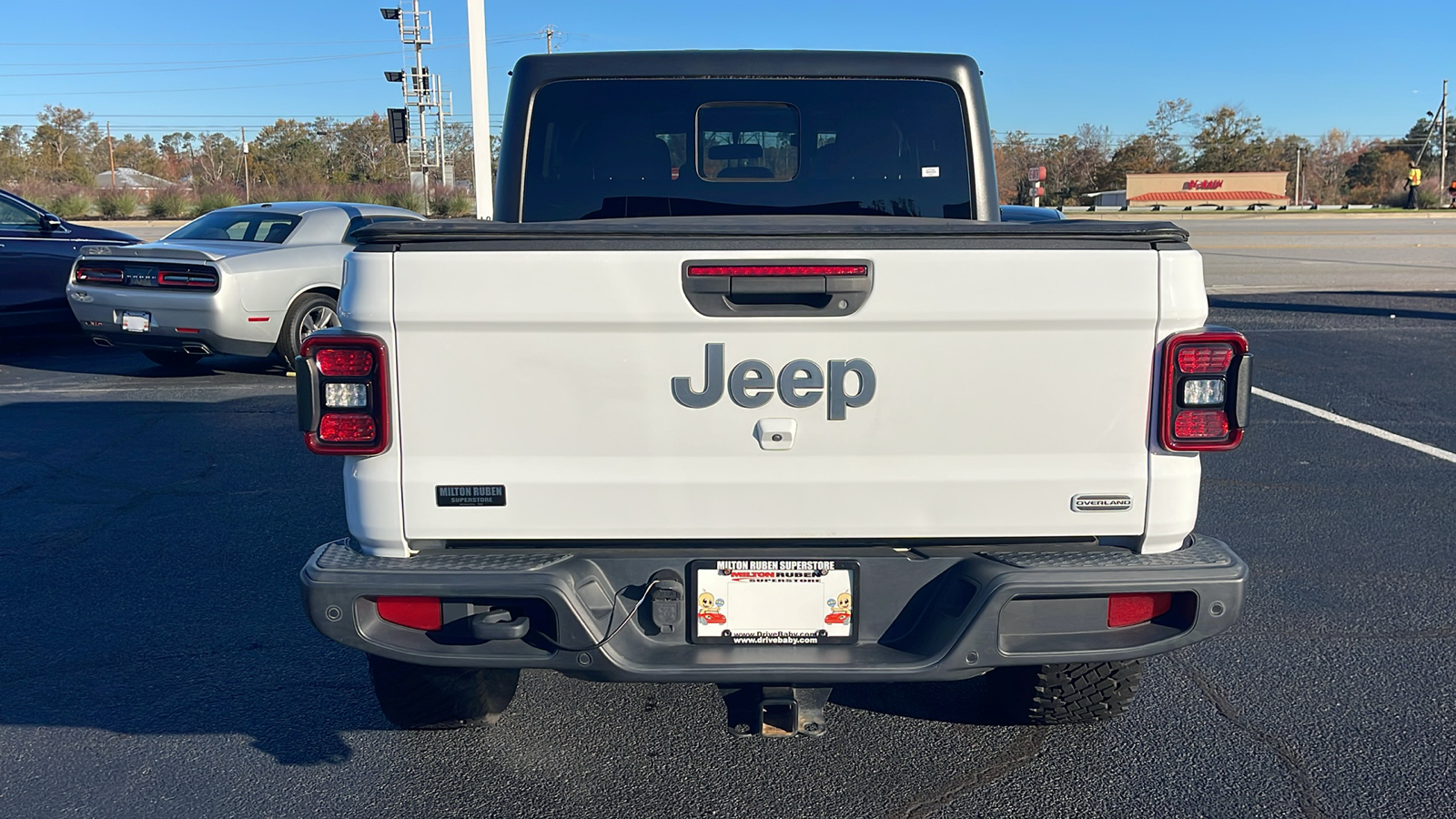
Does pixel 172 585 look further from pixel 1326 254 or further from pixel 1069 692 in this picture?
pixel 1326 254

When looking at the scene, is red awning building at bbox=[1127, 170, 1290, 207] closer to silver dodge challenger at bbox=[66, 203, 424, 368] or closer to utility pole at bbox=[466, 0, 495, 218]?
utility pole at bbox=[466, 0, 495, 218]

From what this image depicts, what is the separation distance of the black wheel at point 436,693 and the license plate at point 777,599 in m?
0.87

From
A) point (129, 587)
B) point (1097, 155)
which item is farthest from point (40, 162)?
point (129, 587)

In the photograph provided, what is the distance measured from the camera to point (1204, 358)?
2.68m

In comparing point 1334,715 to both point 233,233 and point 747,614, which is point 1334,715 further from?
point 233,233

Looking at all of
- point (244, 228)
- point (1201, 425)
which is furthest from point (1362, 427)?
point (244, 228)

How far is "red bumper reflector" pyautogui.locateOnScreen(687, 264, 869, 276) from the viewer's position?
2.61 metres

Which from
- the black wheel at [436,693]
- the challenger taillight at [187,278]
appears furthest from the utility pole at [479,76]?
the black wheel at [436,693]

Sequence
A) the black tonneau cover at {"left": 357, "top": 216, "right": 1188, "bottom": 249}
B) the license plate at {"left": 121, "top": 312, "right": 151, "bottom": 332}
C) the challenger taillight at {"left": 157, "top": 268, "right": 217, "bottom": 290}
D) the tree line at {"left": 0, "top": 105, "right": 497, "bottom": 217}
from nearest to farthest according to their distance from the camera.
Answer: the black tonneau cover at {"left": 357, "top": 216, "right": 1188, "bottom": 249} → the challenger taillight at {"left": 157, "top": 268, "right": 217, "bottom": 290} → the license plate at {"left": 121, "top": 312, "right": 151, "bottom": 332} → the tree line at {"left": 0, "top": 105, "right": 497, "bottom": 217}

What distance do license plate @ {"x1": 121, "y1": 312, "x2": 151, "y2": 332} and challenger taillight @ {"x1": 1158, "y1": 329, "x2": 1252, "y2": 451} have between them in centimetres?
866

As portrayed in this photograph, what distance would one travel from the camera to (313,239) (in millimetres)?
9812

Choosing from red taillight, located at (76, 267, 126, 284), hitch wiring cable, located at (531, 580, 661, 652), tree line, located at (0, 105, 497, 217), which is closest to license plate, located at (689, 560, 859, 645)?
hitch wiring cable, located at (531, 580, 661, 652)

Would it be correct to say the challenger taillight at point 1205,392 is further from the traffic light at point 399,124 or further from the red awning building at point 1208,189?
the red awning building at point 1208,189

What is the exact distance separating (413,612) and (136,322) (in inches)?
304
